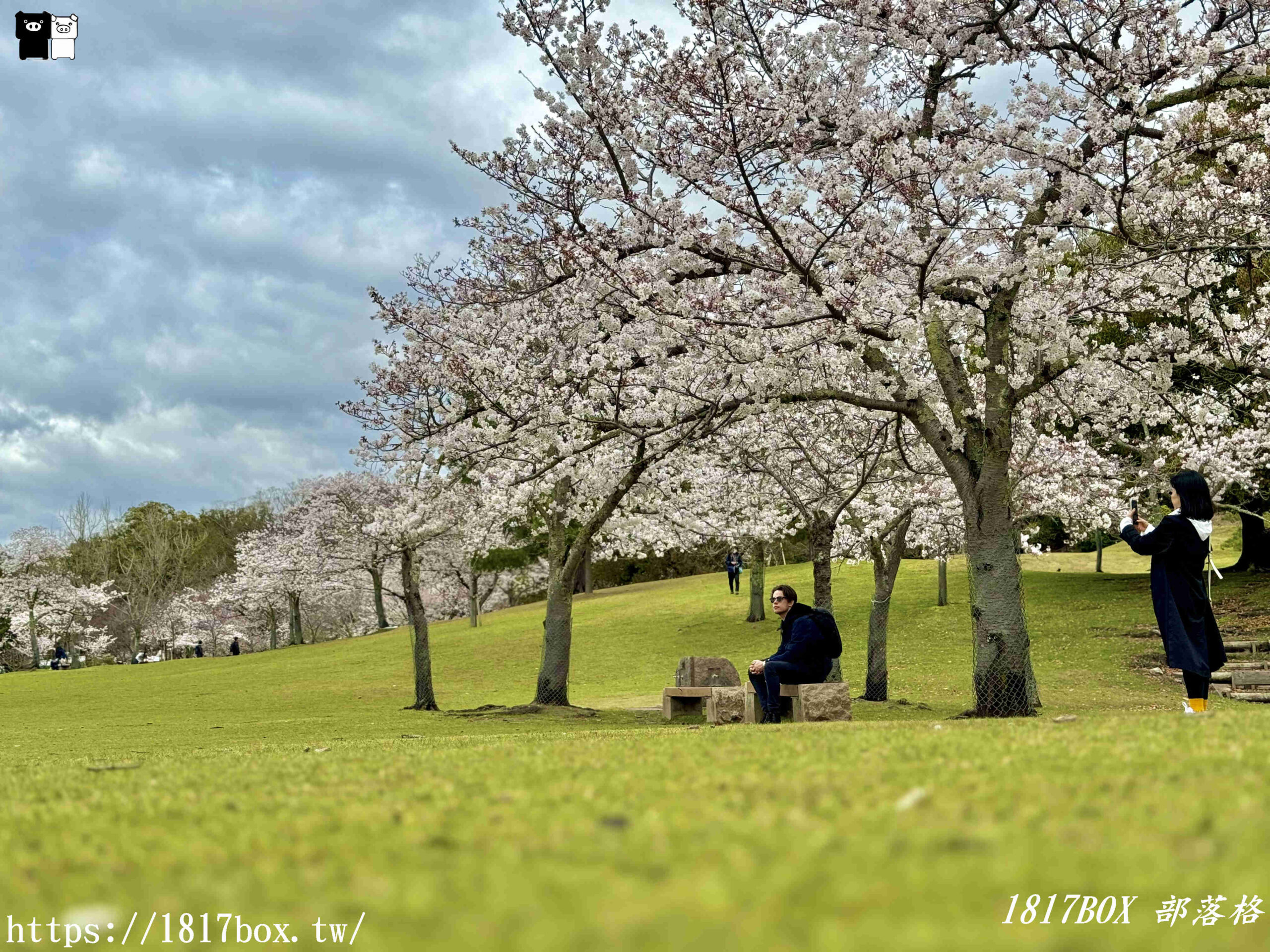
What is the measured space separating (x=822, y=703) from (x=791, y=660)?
610 millimetres

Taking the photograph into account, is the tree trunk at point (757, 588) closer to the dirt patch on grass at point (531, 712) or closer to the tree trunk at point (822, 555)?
the dirt patch on grass at point (531, 712)

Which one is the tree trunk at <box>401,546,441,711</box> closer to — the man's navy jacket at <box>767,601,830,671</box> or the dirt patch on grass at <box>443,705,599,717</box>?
the dirt patch on grass at <box>443,705,599,717</box>

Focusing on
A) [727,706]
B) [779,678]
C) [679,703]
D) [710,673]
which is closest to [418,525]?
[679,703]

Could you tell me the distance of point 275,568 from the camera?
5222 cm

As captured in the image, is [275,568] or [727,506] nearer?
[727,506]

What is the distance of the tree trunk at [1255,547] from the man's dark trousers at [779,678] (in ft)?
118

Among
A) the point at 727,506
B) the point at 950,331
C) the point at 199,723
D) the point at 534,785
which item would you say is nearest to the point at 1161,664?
the point at 727,506

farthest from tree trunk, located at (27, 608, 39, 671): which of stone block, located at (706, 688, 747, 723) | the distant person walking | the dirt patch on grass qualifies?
stone block, located at (706, 688, 747, 723)

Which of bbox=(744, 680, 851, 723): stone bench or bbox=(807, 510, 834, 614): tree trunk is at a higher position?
bbox=(807, 510, 834, 614): tree trunk

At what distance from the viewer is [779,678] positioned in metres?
12.7

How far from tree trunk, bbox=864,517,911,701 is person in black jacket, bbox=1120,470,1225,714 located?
11.7 metres

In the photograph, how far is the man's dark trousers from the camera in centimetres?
1260

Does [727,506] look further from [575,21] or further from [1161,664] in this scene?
[575,21]

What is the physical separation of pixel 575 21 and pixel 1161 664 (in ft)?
82.7
